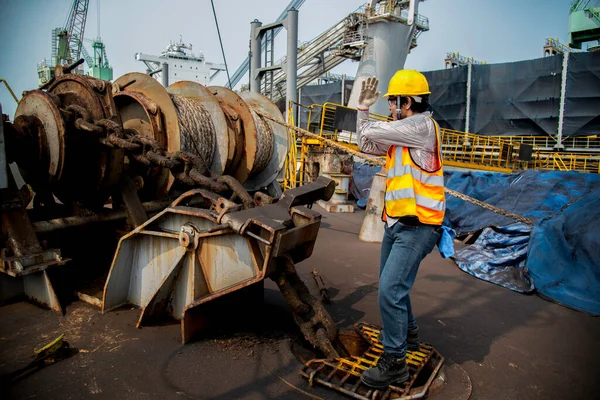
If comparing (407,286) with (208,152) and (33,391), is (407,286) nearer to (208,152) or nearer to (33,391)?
(33,391)

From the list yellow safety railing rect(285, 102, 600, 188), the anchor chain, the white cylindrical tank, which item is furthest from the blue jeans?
the white cylindrical tank

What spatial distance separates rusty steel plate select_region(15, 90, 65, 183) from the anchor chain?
2.53 m

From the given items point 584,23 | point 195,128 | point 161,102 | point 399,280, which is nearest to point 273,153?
point 195,128

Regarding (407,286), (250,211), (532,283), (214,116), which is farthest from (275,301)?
(532,283)

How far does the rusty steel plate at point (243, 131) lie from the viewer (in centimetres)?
595

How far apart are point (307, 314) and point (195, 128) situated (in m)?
2.85

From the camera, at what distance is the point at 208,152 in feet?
17.5

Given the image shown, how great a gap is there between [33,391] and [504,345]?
3692 millimetres

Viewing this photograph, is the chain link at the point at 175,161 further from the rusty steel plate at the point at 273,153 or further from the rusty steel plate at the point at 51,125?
the rusty steel plate at the point at 273,153

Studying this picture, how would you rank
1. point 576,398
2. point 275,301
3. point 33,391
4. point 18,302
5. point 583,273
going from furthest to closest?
point 583,273 → point 275,301 → point 18,302 → point 576,398 → point 33,391

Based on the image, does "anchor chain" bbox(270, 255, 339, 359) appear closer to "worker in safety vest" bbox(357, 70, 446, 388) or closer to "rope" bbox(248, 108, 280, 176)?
"worker in safety vest" bbox(357, 70, 446, 388)

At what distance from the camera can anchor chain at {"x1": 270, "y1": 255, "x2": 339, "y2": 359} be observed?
3.17 m

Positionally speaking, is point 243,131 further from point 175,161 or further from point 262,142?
point 175,161

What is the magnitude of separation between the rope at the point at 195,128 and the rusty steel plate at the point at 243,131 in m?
0.57
